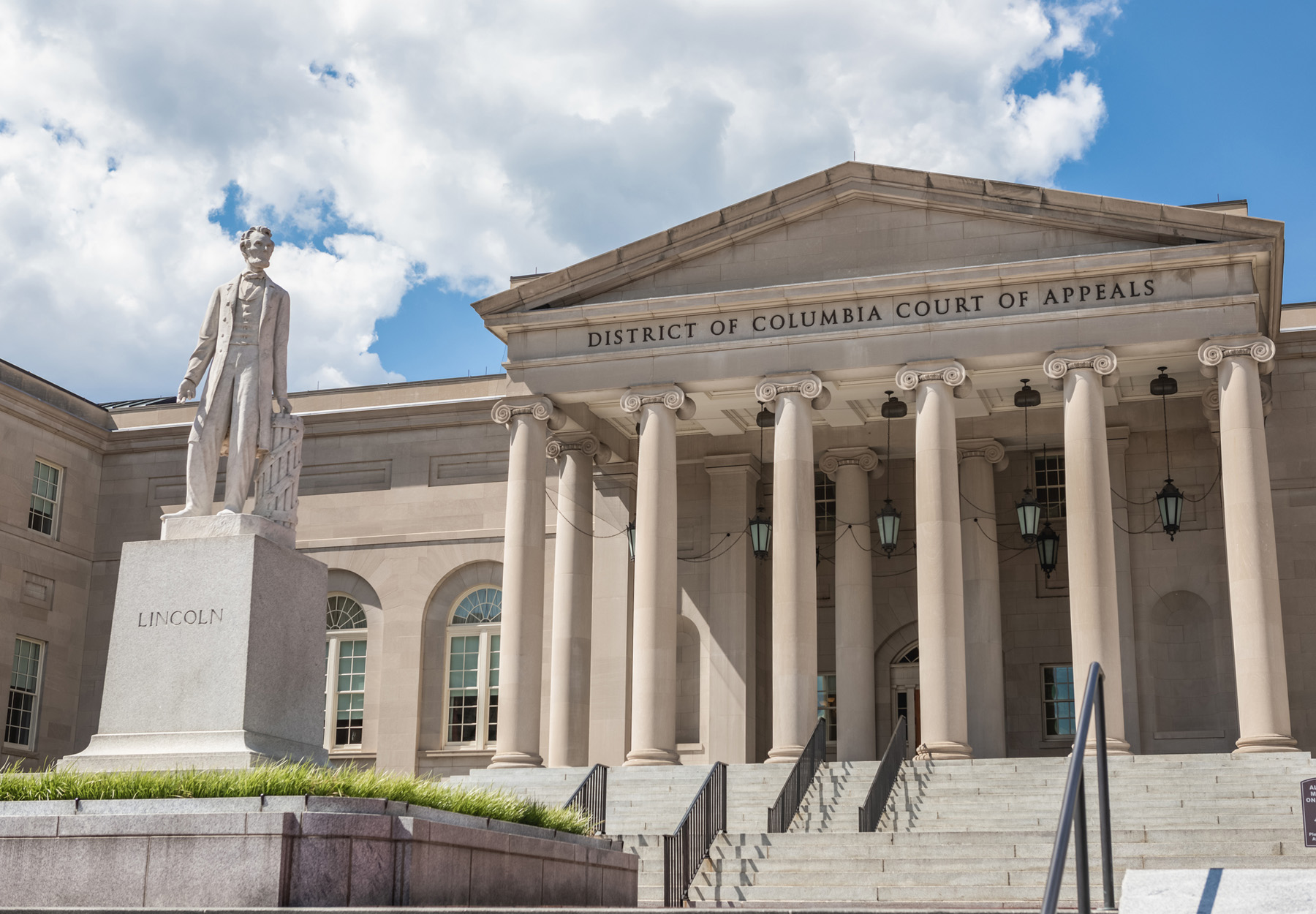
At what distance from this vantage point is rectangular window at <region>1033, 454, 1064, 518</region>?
3112 cm

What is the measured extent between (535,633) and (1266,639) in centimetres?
1229

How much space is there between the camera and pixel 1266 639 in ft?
76.8

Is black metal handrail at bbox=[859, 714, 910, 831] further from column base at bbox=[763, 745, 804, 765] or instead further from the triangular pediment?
the triangular pediment

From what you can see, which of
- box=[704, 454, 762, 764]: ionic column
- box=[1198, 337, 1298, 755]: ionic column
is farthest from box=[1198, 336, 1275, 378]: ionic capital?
box=[704, 454, 762, 764]: ionic column

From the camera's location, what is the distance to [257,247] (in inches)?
519

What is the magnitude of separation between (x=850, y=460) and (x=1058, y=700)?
639cm

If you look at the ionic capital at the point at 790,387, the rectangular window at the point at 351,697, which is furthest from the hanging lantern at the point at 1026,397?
the rectangular window at the point at 351,697

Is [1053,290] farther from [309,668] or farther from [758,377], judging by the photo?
[309,668]

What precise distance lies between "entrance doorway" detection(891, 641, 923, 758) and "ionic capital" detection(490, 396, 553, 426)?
31.7 ft

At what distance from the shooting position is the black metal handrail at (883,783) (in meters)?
19.4

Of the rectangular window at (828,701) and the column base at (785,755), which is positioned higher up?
the rectangular window at (828,701)

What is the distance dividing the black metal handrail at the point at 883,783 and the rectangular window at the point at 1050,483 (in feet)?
31.5

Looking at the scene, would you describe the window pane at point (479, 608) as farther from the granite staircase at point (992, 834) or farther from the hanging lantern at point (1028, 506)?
the hanging lantern at point (1028, 506)

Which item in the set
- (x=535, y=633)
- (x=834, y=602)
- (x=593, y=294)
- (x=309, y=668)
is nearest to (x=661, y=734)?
(x=535, y=633)
